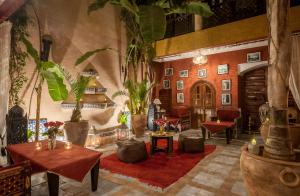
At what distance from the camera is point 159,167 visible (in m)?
4.00

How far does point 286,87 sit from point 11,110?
4940 mm

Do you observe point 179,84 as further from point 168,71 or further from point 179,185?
point 179,185

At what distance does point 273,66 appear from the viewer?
190 cm

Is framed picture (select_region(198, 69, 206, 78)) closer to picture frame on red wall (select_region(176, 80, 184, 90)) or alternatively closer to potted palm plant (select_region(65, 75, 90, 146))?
picture frame on red wall (select_region(176, 80, 184, 90))

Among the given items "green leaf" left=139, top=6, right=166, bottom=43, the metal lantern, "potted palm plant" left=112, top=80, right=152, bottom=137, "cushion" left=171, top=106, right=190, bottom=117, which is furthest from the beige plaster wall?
"green leaf" left=139, top=6, right=166, bottom=43

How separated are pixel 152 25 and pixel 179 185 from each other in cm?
299

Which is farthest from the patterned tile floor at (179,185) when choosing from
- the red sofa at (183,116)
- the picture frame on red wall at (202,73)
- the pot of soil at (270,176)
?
the picture frame on red wall at (202,73)

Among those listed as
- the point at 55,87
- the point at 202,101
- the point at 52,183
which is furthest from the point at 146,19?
the point at 202,101

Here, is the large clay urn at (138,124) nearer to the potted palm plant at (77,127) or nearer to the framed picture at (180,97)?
the potted palm plant at (77,127)

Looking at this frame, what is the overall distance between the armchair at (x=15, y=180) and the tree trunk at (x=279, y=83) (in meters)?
2.28

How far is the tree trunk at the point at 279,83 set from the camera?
1.83m

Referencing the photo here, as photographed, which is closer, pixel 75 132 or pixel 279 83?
pixel 279 83

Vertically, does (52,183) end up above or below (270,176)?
below

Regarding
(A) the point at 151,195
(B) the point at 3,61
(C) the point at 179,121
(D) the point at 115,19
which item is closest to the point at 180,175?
(A) the point at 151,195
